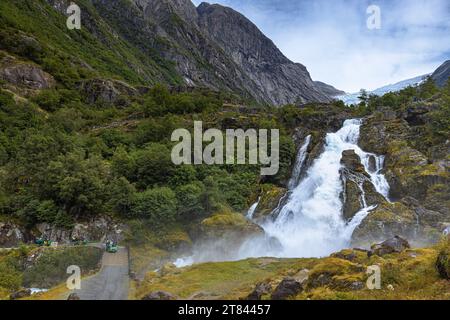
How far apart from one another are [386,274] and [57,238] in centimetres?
3098

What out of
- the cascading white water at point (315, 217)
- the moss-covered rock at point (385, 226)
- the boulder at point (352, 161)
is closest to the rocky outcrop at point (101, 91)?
the cascading white water at point (315, 217)

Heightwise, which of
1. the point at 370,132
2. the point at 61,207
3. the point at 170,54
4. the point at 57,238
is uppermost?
the point at 170,54

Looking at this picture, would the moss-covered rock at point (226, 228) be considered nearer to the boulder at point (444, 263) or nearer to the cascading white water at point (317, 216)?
the cascading white water at point (317, 216)

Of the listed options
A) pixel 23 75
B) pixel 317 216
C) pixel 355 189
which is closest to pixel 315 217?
pixel 317 216

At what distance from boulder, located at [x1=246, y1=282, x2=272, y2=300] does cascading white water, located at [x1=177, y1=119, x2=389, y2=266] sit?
46.4ft

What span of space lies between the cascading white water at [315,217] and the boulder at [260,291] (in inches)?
556

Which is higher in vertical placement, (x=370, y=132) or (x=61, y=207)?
(x=370, y=132)

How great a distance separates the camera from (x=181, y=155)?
46.8 m

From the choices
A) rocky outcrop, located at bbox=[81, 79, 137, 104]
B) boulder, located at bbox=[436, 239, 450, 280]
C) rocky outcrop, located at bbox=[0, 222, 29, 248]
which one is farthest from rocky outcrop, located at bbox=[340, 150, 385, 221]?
rocky outcrop, located at bbox=[81, 79, 137, 104]

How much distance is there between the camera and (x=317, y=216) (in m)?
37.6

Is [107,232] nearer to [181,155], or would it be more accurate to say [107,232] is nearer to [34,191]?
[34,191]

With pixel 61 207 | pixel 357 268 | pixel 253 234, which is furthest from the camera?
pixel 61 207
